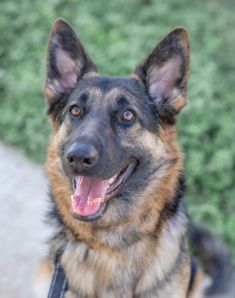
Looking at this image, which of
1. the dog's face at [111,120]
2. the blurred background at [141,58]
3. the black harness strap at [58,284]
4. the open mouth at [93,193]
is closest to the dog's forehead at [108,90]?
the dog's face at [111,120]

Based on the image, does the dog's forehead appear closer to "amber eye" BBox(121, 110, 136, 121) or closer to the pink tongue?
"amber eye" BBox(121, 110, 136, 121)

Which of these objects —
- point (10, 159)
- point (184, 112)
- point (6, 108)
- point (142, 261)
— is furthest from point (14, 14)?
point (142, 261)

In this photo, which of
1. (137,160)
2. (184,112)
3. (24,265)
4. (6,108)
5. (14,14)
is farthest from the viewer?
(14,14)

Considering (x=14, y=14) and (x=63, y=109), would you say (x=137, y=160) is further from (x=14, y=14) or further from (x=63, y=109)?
(x=14, y=14)

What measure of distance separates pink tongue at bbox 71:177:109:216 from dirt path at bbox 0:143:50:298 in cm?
175

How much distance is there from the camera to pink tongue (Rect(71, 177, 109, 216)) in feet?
12.3

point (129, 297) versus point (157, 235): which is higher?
point (157, 235)

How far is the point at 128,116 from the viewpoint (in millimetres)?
4012

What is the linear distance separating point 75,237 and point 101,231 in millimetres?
218

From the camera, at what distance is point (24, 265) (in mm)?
5508

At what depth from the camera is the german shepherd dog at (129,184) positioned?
397cm

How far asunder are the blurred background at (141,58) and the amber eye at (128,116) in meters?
2.21

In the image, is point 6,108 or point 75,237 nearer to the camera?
point 75,237

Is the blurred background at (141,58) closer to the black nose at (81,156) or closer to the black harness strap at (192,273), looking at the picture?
the black harness strap at (192,273)
